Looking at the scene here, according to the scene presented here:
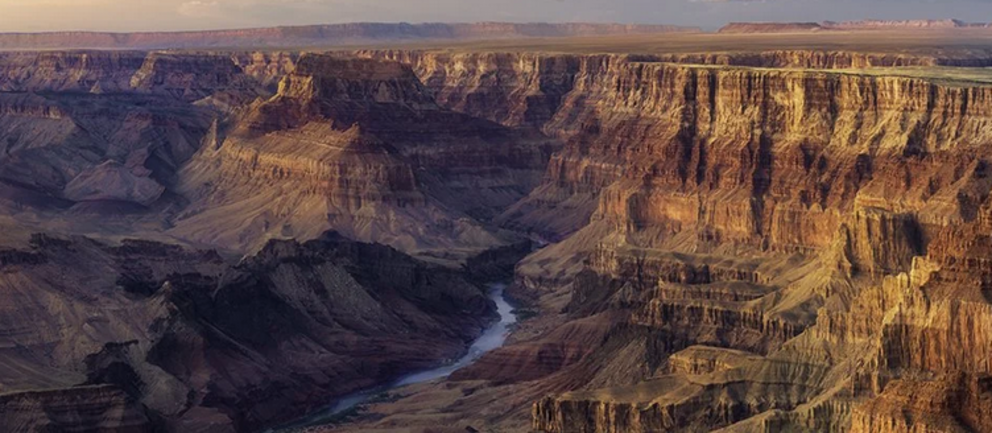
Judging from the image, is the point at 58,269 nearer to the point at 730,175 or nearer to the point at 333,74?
the point at 730,175

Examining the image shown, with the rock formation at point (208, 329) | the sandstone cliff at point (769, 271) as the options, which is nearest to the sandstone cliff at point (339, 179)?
the sandstone cliff at point (769, 271)

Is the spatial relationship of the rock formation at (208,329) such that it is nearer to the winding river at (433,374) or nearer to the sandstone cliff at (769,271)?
the winding river at (433,374)

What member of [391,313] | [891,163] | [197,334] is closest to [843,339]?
[891,163]

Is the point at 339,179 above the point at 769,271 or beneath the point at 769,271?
beneath

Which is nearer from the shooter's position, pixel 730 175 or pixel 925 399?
pixel 925 399

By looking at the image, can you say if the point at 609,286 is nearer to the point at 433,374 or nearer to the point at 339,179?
the point at 433,374

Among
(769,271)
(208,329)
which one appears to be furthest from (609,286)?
(208,329)
